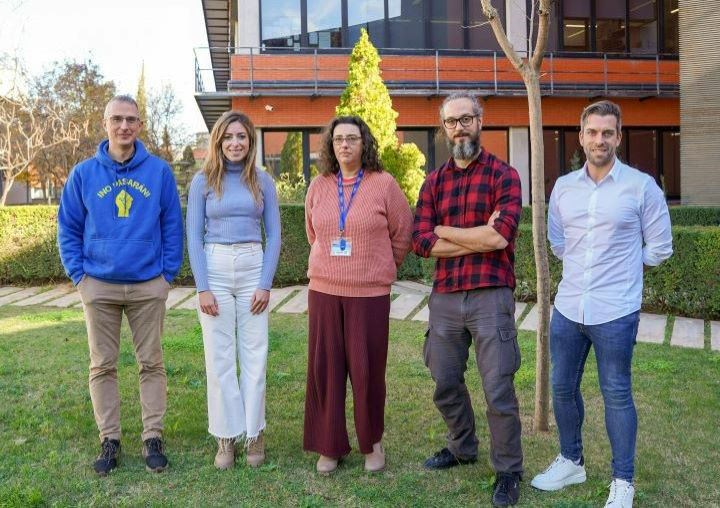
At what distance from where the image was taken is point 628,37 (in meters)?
20.8

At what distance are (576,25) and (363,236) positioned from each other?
18.5 metres

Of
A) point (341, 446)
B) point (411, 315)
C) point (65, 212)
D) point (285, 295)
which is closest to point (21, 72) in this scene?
point (285, 295)

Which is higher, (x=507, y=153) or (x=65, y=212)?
(x=507, y=153)

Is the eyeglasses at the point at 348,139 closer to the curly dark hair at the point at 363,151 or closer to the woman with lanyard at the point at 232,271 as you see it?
the curly dark hair at the point at 363,151

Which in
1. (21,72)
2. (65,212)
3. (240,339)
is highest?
(21,72)

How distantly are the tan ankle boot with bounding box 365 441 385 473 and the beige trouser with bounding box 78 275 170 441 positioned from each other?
1.28m

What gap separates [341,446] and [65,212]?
2.10 m

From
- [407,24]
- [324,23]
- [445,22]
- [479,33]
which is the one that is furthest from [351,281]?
[479,33]

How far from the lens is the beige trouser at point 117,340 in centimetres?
431

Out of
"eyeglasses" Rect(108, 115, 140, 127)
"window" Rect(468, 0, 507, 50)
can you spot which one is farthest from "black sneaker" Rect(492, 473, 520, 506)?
"window" Rect(468, 0, 507, 50)

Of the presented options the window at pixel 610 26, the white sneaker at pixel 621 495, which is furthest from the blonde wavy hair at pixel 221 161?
the window at pixel 610 26

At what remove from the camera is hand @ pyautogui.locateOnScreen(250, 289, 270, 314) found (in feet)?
14.1

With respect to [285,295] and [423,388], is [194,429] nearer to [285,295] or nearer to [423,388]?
[423,388]

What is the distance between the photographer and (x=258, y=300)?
429 cm
